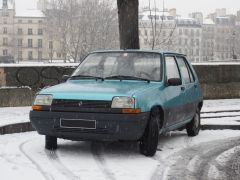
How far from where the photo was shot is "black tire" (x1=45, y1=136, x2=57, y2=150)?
7.95 meters

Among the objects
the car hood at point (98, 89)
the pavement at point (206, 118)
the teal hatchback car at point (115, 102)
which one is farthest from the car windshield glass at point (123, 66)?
the pavement at point (206, 118)

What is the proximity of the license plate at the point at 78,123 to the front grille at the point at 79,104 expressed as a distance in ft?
0.62

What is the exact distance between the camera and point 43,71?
16.4 m

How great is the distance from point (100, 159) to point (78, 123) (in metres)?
0.57

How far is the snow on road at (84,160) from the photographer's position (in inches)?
251

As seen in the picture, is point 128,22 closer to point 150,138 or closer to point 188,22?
point 150,138

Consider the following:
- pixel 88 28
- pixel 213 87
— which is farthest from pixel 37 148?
pixel 88 28

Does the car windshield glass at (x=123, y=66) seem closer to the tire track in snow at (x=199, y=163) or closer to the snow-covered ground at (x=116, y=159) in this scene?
the snow-covered ground at (x=116, y=159)

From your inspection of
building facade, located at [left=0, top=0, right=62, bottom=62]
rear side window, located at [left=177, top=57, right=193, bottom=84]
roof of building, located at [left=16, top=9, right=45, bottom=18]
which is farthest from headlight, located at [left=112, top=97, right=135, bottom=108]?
roof of building, located at [left=16, top=9, right=45, bottom=18]

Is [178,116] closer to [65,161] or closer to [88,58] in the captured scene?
[88,58]

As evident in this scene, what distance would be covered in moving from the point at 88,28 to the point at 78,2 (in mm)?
8011

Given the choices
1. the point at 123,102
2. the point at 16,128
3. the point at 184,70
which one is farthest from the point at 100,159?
the point at 16,128

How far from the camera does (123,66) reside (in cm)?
846

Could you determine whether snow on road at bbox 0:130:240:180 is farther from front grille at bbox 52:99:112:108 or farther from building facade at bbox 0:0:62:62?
building facade at bbox 0:0:62:62
